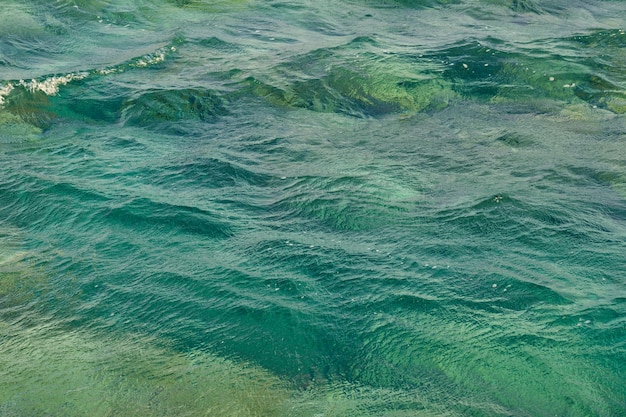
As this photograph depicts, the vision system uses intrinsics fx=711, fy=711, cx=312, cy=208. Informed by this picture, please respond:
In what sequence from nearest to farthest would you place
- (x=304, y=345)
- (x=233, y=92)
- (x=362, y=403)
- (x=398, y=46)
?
1. (x=362, y=403)
2. (x=304, y=345)
3. (x=233, y=92)
4. (x=398, y=46)

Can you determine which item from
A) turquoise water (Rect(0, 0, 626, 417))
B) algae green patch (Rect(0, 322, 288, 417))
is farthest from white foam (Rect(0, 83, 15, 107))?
algae green patch (Rect(0, 322, 288, 417))

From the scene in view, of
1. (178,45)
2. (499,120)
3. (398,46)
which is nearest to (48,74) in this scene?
(178,45)

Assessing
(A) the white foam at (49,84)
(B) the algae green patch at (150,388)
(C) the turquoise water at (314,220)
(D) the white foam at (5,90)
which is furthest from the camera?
(A) the white foam at (49,84)

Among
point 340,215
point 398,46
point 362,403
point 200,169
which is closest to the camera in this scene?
point 362,403

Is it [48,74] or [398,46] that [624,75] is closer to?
[398,46]

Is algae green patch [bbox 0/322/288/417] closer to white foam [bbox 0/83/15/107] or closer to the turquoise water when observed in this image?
the turquoise water

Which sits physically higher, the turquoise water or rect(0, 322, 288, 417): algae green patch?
the turquoise water

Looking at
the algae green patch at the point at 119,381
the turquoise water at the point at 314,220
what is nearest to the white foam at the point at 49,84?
the turquoise water at the point at 314,220

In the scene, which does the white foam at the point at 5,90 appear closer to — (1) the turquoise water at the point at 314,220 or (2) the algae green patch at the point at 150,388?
(1) the turquoise water at the point at 314,220
